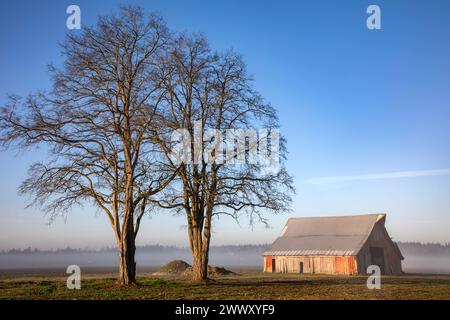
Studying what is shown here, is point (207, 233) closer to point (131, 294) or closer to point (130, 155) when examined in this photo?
point (130, 155)

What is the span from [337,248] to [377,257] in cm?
686

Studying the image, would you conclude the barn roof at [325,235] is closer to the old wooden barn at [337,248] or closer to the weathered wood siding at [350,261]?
the old wooden barn at [337,248]

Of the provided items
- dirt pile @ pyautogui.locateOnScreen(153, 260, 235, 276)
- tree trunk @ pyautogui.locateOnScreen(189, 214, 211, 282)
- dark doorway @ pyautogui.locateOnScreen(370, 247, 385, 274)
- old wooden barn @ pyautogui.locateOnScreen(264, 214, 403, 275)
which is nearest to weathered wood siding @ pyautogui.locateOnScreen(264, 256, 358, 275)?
old wooden barn @ pyautogui.locateOnScreen(264, 214, 403, 275)

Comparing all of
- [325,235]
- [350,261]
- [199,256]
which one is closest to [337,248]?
[350,261]

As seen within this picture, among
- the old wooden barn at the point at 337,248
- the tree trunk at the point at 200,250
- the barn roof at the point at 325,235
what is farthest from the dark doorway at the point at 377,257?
the tree trunk at the point at 200,250

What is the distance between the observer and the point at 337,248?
55.3 metres

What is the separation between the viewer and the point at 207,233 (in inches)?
1214

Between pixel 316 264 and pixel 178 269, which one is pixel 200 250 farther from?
pixel 178 269

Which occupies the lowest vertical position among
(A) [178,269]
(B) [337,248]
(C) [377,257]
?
(A) [178,269]

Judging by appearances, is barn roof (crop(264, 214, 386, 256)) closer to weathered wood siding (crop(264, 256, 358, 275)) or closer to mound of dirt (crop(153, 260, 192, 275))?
weathered wood siding (crop(264, 256, 358, 275))

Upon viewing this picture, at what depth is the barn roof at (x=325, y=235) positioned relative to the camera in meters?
55.5

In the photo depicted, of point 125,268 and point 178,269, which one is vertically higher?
point 125,268

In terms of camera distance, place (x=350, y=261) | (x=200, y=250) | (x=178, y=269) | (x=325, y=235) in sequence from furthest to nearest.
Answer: (x=178, y=269) → (x=325, y=235) → (x=350, y=261) → (x=200, y=250)
